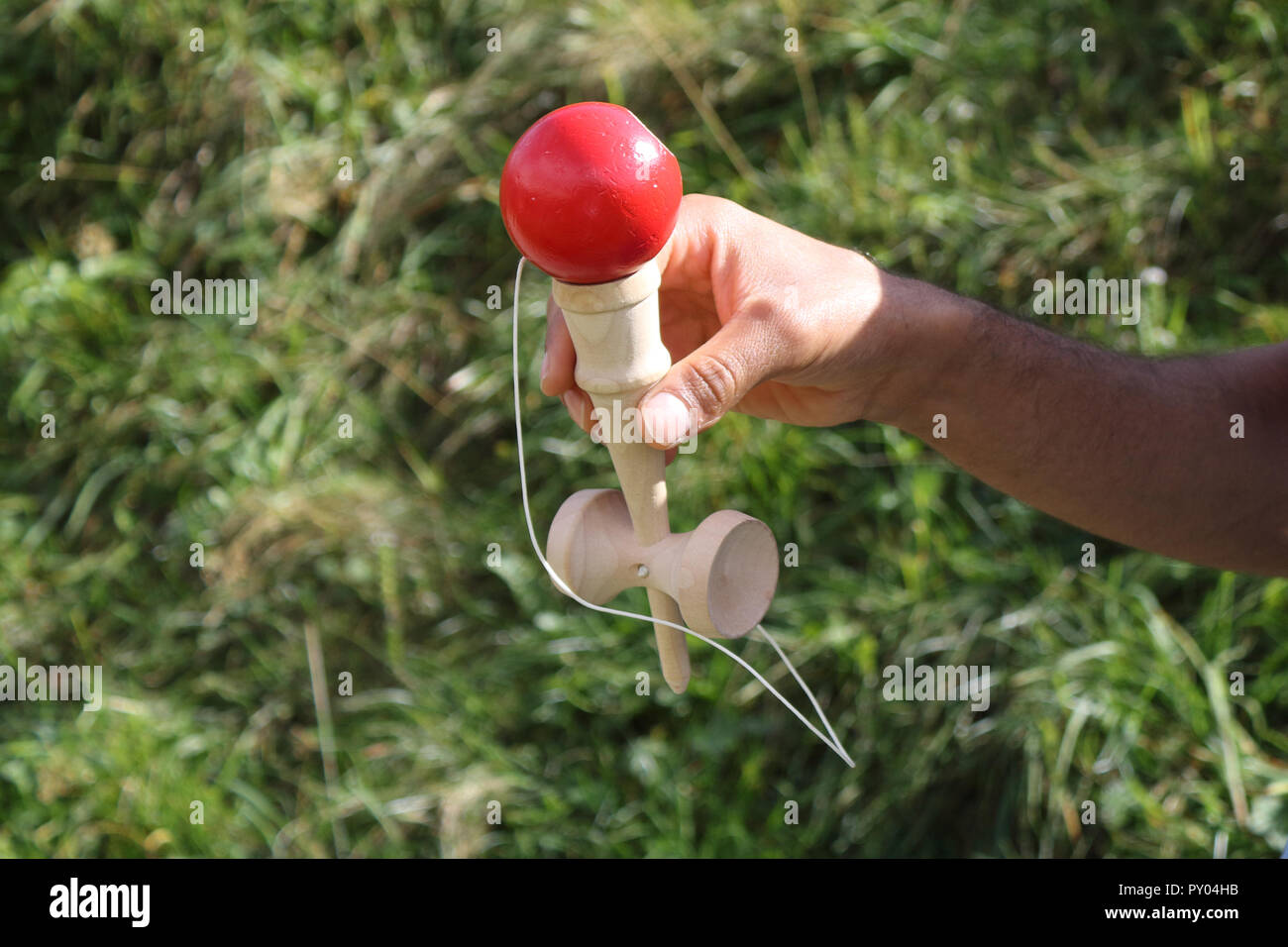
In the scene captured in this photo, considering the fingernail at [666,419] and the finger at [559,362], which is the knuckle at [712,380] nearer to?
the fingernail at [666,419]

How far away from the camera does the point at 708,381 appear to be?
4.97ft

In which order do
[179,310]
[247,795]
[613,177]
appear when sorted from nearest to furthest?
[613,177] → [247,795] → [179,310]

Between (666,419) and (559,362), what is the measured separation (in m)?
0.26

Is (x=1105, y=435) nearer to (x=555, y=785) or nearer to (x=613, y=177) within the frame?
(x=613, y=177)

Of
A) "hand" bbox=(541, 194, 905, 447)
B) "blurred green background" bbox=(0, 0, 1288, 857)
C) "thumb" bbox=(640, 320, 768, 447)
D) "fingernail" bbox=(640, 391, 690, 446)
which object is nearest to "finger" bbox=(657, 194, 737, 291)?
"hand" bbox=(541, 194, 905, 447)

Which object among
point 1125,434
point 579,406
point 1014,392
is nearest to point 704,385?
point 579,406

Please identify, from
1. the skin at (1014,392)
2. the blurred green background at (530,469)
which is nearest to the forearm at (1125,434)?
the skin at (1014,392)

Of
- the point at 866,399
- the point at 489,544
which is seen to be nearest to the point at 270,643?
the point at 489,544

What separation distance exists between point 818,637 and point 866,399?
1.37m

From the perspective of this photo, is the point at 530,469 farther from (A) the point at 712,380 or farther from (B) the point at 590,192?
(B) the point at 590,192

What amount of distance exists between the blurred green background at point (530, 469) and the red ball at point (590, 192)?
1.94 meters

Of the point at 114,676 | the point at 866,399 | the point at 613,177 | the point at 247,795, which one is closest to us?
the point at 613,177

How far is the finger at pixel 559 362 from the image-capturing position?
5.44ft

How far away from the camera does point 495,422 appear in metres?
3.72
